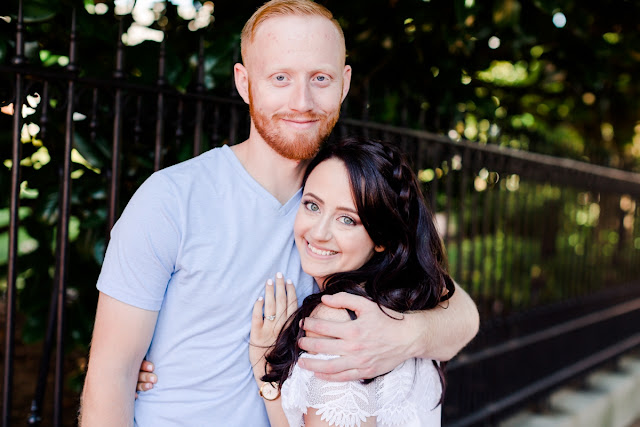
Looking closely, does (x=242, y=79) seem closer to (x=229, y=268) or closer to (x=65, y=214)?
(x=229, y=268)

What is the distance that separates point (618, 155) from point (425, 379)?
19.5 ft

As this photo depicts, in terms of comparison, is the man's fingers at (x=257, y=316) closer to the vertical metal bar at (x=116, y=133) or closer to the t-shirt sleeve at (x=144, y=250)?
the t-shirt sleeve at (x=144, y=250)

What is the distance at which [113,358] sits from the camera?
1.73 meters

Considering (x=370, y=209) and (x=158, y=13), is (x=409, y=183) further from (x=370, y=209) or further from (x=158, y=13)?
(x=158, y=13)

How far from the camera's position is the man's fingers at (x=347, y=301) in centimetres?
183

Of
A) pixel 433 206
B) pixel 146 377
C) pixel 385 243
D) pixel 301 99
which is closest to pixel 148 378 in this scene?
pixel 146 377

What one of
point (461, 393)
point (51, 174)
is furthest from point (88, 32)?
point (461, 393)

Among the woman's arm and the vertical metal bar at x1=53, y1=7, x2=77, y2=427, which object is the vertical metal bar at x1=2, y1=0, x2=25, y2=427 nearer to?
the vertical metal bar at x1=53, y1=7, x2=77, y2=427

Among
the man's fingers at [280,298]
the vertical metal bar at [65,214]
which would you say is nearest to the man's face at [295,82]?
the man's fingers at [280,298]

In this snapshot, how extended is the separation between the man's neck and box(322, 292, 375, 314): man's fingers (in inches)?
14.7


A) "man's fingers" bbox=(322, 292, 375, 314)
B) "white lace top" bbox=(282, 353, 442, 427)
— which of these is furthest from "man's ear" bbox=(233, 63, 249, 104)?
"white lace top" bbox=(282, 353, 442, 427)

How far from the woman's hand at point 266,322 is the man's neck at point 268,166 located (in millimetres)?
304

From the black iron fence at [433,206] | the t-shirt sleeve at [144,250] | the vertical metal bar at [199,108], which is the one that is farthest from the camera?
the vertical metal bar at [199,108]

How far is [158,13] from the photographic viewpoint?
2.98m
